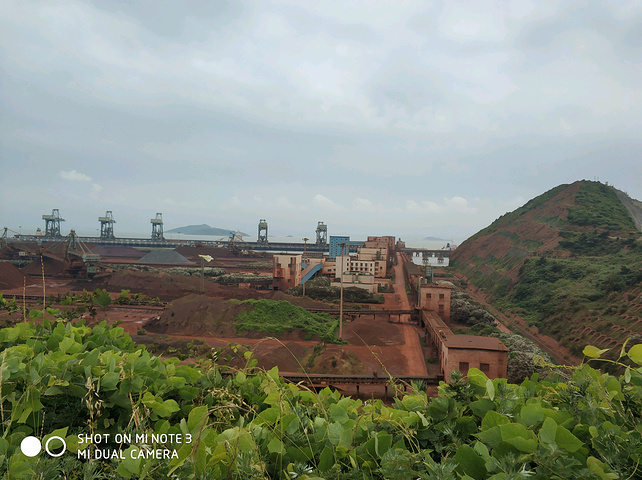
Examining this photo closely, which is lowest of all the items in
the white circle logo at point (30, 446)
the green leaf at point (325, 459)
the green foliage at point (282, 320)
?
the green foliage at point (282, 320)

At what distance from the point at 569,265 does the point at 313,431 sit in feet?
161

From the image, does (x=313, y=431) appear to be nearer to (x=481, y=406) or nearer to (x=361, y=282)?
(x=481, y=406)

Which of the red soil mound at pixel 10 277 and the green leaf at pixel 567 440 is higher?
the green leaf at pixel 567 440

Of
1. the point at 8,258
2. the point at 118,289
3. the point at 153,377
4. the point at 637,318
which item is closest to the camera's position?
the point at 153,377

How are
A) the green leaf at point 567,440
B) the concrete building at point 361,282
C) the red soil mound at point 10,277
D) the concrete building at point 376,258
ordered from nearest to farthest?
the green leaf at point 567,440 < the red soil mound at point 10,277 < the concrete building at point 361,282 < the concrete building at point 376,258

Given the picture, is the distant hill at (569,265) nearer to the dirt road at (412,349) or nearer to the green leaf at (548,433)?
the dirt road at (412,349)

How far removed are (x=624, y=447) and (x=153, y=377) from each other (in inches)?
117

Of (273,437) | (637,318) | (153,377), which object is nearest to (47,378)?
(153,377)

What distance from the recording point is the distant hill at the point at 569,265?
25.9 m

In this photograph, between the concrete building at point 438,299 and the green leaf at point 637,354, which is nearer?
the green leaf at point 637,354

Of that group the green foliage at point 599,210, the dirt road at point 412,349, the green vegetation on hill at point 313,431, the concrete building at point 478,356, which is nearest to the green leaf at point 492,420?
the green vegetation on hill at point 313,431

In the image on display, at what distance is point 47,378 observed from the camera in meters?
2.21

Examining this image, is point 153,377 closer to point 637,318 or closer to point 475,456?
point 475,456

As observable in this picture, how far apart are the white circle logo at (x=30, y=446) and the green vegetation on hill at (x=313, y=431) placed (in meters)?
0.05
